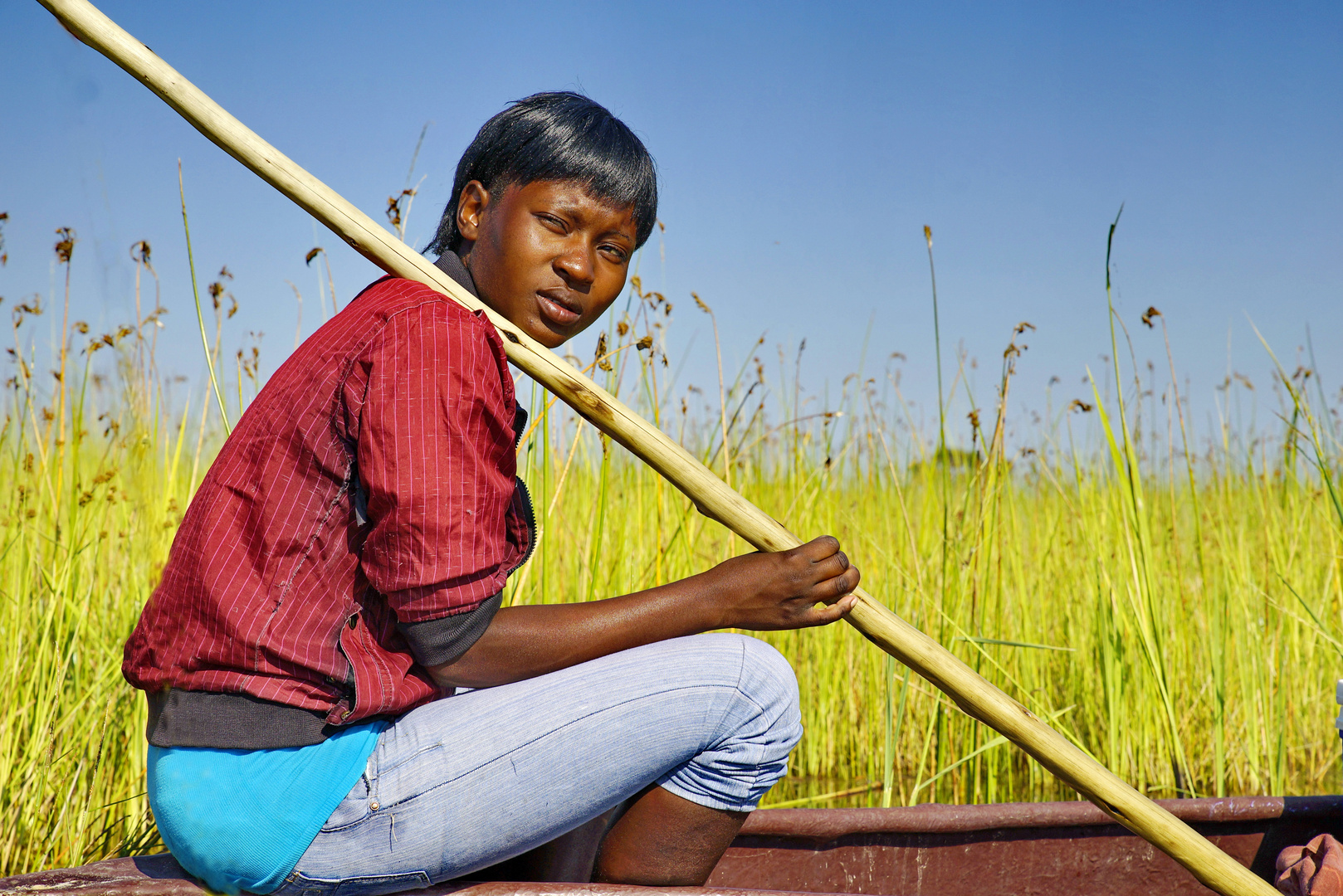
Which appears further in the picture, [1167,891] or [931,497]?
[931,497]

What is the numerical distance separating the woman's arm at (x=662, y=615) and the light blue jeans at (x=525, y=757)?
0.03m

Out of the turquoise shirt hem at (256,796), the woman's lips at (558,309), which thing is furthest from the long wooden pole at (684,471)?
the turquoise shirt hem at (256,796)

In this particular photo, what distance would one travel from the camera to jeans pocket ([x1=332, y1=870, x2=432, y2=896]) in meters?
1.27

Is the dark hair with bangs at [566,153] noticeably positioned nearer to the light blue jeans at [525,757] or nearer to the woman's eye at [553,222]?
the woman's eye at [553,222]

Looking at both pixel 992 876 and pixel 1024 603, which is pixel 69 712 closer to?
pixel 992 876

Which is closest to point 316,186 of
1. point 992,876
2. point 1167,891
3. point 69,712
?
point 69,712

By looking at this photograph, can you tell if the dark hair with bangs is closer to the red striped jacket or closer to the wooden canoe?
the red striped jacket

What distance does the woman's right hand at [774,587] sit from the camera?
51.6 inches

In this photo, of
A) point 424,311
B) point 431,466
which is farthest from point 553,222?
point 431,466

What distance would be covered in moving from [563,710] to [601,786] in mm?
128

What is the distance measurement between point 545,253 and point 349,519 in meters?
0.51

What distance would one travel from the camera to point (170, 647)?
4.10 ft

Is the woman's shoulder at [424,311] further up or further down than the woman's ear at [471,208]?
further down

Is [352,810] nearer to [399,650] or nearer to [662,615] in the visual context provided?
[399,650]
